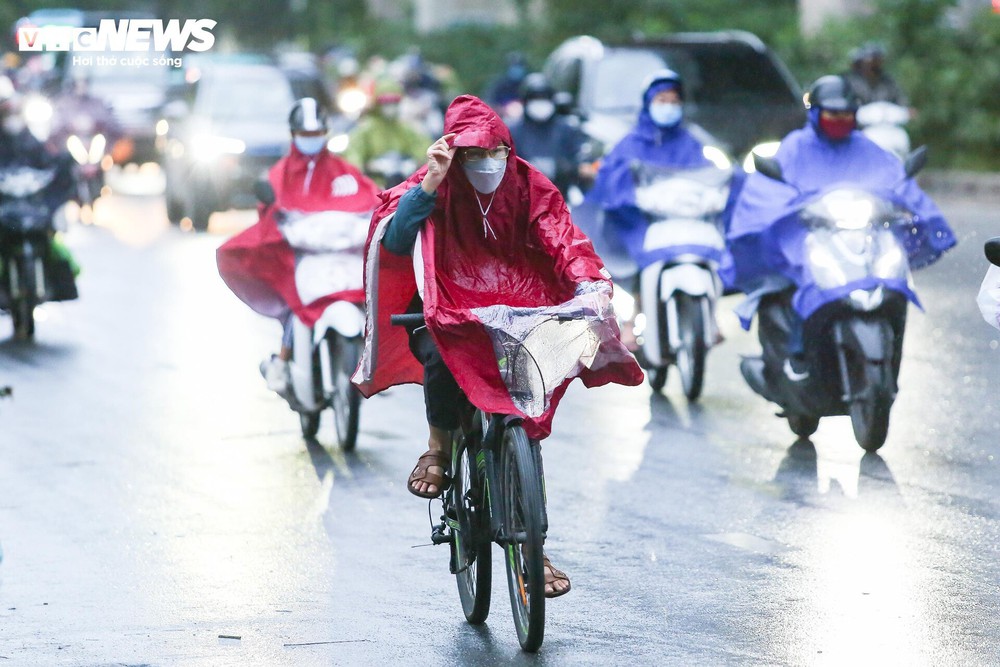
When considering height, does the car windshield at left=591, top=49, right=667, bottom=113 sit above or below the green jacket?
above

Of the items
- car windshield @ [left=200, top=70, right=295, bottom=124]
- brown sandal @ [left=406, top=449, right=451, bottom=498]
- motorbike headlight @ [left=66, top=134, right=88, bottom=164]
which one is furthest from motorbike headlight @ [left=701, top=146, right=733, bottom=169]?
motorbike headlight @ [left=66, top=134, right=88, bottom=164]

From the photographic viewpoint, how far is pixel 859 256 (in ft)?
30.8

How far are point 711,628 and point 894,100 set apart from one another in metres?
13.9

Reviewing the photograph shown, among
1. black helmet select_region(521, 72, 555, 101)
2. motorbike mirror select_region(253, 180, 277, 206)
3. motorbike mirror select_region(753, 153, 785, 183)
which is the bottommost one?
motorbike mirror select_region(253, 180, 277, 206)

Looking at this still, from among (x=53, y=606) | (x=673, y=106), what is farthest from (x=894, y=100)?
(x=53, y=606)

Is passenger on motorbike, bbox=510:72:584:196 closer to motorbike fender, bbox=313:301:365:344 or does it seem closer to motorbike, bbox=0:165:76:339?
motorbike, bbox=0:165:76:339

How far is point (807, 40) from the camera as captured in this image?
28016 mm

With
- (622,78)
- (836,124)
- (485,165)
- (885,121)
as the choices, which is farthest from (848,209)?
(885,121)

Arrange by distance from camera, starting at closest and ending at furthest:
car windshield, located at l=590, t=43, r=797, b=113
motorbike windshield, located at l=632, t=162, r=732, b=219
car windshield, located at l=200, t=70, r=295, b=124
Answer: motorbike windshield, located at l=632, t=162, r=732, b=219 → car windshield, located at l=590, t=43, r=797, b=113 → car windshield, located at l=200, t=70, r=295, b=124

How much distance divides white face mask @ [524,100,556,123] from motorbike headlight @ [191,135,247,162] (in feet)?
20.5

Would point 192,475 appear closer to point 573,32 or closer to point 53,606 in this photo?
point 53,606

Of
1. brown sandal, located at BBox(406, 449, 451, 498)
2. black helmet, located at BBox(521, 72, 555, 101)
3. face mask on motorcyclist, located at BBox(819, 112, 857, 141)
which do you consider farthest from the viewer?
black helmet, located at BBox(521, 72, 555, 101)

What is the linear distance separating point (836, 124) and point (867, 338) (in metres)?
1.09

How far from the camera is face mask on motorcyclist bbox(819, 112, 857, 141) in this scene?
966 cm
